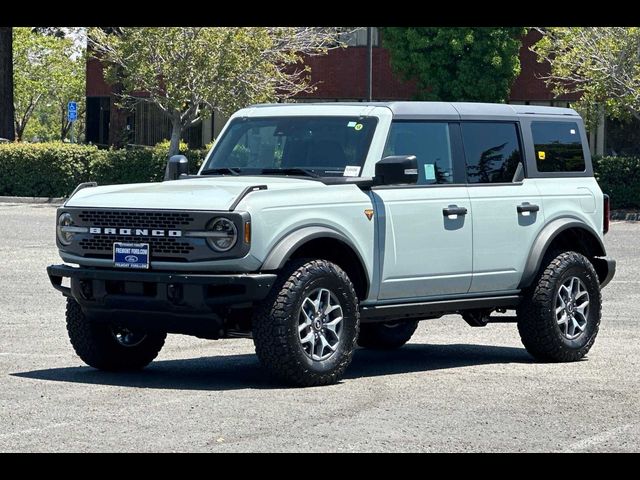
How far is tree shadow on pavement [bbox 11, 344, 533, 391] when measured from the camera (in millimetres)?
10156

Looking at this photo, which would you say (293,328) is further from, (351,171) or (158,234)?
(351,171)

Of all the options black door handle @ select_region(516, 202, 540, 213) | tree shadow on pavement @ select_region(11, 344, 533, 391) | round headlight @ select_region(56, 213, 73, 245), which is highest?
black door handle @ select_region(516, 202, 540, 213)

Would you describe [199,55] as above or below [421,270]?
above

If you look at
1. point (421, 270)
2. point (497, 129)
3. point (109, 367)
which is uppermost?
point (497, 129)

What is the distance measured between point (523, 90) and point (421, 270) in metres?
40.6

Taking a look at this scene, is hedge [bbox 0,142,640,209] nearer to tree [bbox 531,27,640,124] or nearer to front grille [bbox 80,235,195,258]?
tree [bbox 531,27,640,124]

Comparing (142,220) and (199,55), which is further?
(199,55)

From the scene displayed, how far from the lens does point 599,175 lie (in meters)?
36.6

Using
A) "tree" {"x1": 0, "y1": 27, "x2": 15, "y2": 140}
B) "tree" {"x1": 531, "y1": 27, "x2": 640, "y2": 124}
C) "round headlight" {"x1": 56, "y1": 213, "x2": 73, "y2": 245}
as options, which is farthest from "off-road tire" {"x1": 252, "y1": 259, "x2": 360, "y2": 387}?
"tree" {"x1": 0, "y1": 27, "x2": 15, "y2": 140}

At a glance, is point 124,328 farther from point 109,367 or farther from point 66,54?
point 66,54

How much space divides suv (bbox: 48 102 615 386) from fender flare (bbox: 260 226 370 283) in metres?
0.01

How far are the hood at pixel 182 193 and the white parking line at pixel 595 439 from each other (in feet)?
9.51

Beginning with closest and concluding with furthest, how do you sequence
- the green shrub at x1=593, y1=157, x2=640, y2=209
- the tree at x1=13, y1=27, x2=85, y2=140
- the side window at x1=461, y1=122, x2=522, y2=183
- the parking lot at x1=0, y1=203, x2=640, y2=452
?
the parking lot at x1=0, y1=203, x2=640, y2=452
the side window at x1=461, y1=122, x2=522, y2=183
the green shrub at x1=593, y1=157, x2=640, y2=209
the tree at x1=13, y1=27, x2=85, y2=140
